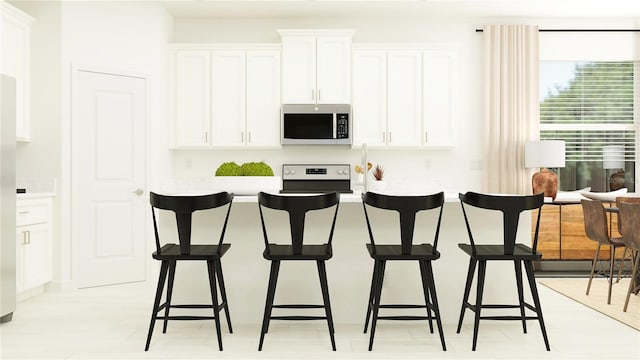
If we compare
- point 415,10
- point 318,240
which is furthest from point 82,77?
point 415,10

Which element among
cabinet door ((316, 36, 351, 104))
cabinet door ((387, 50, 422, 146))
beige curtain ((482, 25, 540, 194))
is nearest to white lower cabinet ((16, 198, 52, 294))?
cabinet door ((316, 36, 351, 104))

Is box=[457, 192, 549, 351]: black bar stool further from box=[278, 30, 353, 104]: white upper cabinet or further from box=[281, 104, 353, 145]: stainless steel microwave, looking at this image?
box=[278, 30, 353, 104]: white upper cabinet

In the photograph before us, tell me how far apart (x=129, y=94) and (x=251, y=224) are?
2.33 m

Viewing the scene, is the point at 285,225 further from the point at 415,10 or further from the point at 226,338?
the point at 415,10

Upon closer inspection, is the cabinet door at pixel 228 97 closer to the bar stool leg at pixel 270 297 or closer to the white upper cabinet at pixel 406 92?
the white upper cabinet at pixel 406 92

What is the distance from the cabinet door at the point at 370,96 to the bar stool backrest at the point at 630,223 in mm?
2400

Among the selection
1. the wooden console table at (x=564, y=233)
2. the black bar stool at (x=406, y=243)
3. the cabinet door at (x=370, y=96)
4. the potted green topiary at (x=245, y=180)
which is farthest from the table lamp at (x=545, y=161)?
the potted green topiary at (x=245, y=180)

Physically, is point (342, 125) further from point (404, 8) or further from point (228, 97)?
point (404, 8)

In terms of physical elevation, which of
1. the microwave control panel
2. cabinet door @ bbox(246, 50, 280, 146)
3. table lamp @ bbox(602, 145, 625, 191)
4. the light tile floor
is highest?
cabinet door @ bbox(246, 50, 280, 146)

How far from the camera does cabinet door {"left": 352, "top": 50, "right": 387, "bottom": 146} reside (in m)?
5.47

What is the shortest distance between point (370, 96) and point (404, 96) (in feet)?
1.20

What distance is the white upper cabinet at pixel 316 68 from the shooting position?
5.43 metres

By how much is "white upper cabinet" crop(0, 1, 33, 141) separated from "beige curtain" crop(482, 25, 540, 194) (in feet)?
15.1

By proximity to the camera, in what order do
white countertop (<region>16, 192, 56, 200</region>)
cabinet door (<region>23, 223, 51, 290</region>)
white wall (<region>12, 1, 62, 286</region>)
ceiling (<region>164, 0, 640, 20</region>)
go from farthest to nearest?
ceiling (<region>164, 0, 640, 20</region>)
white wall (<region>12, 1, 62, 286</region>)
cabinet door (<region>23, 223, 51, 290</region>)
white countertop (<region>16, 192, 56, 200</region>)
